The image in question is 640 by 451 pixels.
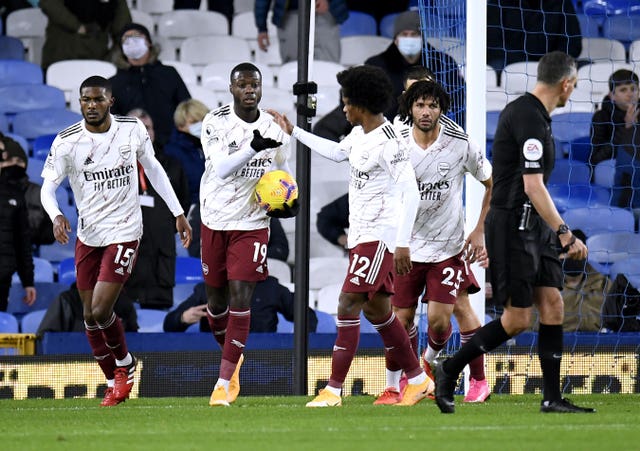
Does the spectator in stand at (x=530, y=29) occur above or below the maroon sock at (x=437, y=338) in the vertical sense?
above

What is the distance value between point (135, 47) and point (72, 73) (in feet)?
5.30

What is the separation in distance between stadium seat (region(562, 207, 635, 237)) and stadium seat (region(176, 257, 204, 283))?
3853 mm

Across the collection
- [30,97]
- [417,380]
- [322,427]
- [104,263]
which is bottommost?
[322,427]

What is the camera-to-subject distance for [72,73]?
15750 mm

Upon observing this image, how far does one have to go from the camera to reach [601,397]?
30.8 ft

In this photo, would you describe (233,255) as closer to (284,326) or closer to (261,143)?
(261,143)

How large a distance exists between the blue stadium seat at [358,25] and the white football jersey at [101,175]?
8.04 metres

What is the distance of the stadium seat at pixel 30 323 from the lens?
12.5 metres

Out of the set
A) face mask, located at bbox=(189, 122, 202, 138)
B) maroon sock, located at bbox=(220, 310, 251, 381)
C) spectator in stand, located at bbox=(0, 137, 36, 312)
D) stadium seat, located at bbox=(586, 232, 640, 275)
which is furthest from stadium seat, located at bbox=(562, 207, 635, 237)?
maroon sock, located at bbox=(220, 310, 251, 381)

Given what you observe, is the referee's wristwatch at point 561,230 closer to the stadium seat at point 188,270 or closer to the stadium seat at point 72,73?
the stadium seat at point 188,270

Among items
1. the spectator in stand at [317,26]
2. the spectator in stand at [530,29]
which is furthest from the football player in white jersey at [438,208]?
the spectator in stand at [317,26]

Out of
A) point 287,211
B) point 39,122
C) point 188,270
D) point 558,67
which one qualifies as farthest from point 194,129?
point 558,67

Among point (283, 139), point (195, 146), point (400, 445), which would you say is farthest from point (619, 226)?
point (400, 445)

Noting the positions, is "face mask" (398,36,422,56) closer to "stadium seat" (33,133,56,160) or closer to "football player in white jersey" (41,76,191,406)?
"stadium seat" (33,133,56,160)
